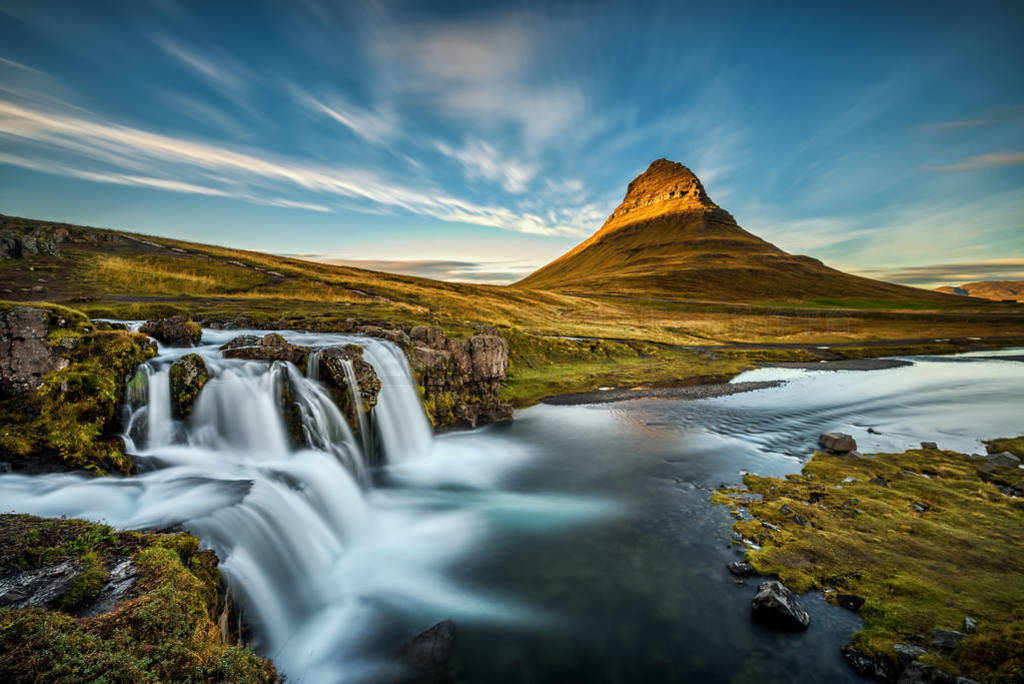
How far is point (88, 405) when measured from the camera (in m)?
14.1

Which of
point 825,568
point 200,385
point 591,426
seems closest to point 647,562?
point 825,568

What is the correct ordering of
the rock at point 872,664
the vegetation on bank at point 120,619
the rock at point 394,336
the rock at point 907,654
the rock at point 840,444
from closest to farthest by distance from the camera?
the vegetation on bank at point 120,619 → the rock at point 907,654 → the rock at point 872,664 → the rock at point 840,444 → the rock at point 394,336

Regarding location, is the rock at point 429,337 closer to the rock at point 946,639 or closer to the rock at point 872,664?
the rock at point 872,664

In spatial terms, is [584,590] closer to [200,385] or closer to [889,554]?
[889,554]

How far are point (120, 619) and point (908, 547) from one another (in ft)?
66.6

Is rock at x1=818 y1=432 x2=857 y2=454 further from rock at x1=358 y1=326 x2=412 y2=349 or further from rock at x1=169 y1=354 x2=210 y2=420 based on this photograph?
rock at x1=169 y1=354 x2=210 y2=420

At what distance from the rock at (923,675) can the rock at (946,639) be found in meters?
0.95

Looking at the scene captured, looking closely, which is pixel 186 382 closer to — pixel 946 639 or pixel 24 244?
pixel 946 639

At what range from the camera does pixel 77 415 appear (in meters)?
13.8

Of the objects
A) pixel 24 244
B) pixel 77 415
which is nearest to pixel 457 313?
pixel 77 415

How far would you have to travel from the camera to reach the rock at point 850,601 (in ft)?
36.3

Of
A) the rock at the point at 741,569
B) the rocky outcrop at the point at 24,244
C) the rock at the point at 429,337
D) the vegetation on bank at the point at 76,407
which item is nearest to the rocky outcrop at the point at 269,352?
the vegetation on bank at the point at 76,407

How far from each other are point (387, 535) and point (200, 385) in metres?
10.7

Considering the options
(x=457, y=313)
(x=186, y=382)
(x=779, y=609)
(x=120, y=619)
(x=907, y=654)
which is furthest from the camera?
(x=457, y=313)
